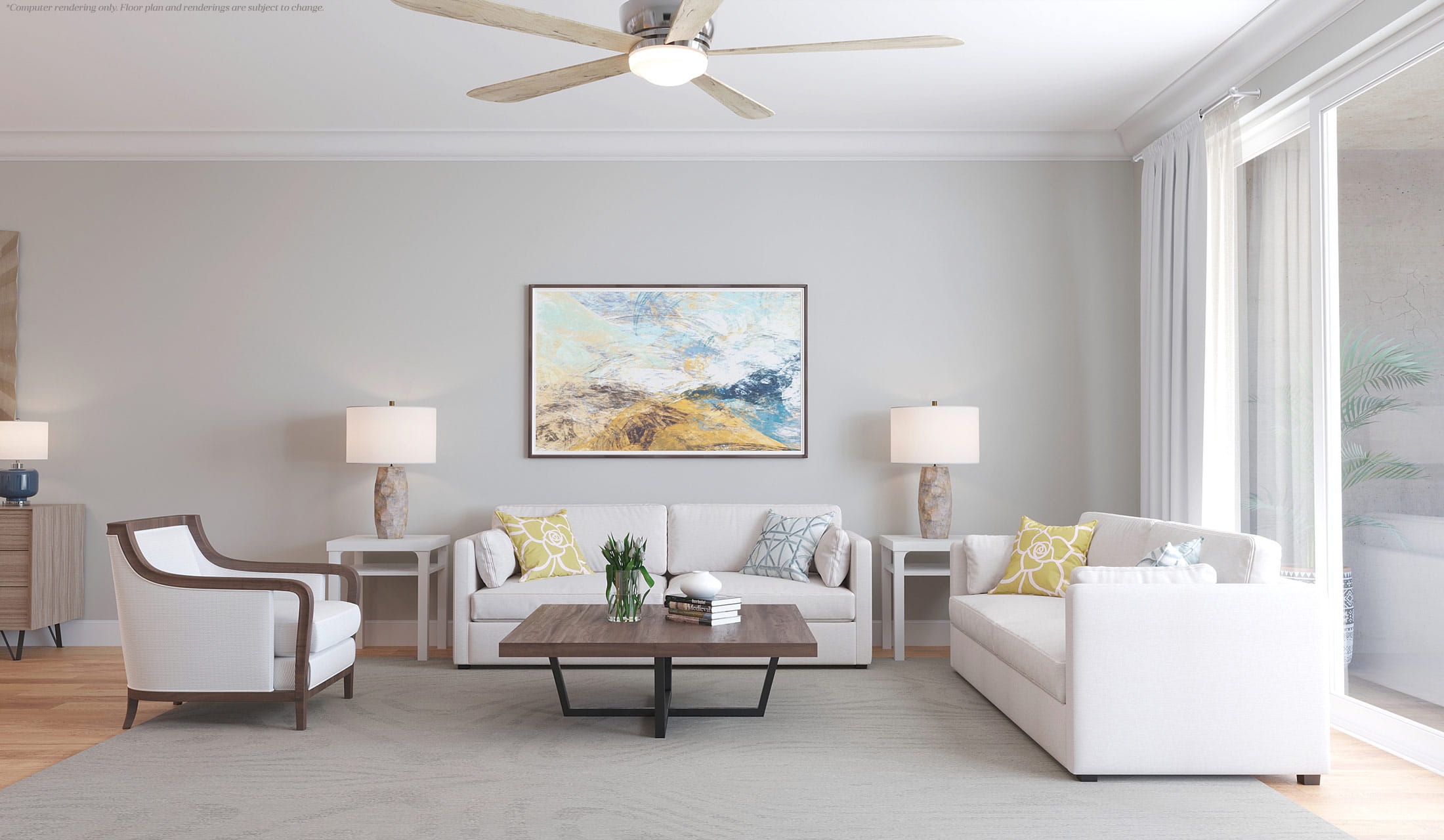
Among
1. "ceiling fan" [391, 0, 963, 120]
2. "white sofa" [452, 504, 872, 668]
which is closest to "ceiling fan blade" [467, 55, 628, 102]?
"ceiling fan" [391, 0, 963, 120]

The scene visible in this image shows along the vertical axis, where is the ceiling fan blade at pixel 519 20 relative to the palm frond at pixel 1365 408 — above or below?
above

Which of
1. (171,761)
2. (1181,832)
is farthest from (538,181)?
(1181,832)

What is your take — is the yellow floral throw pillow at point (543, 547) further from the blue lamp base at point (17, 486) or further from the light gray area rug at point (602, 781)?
the blue lamp base at point (17, 486)

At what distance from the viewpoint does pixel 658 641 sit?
3354 millimetres

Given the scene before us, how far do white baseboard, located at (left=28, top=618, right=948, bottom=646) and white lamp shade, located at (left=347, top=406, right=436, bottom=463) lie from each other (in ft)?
3.51

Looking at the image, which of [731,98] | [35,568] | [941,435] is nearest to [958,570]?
[941,435]

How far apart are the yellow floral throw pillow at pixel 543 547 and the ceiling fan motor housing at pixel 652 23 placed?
2914mm

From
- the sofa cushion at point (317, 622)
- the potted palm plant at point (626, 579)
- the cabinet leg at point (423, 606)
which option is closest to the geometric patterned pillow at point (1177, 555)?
the potted palm plant at point (626, 579)

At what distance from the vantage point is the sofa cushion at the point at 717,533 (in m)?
5.23

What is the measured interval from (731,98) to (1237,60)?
8.84 feet

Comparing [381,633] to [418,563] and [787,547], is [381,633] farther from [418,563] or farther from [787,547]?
[787,547]

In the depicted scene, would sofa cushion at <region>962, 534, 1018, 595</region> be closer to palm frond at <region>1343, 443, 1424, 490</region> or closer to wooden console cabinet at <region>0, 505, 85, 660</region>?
palm frond at <region>1343, 443, 1424, 490</region>

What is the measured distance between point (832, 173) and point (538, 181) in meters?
1.79

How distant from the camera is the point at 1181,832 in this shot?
2650 mm
